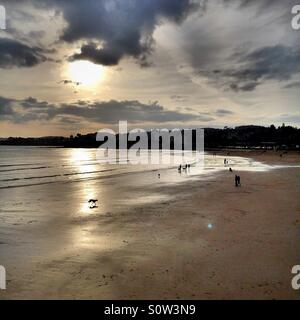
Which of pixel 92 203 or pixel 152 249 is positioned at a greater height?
pixel 152 249

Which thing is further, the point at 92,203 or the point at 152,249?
the point at 92,203

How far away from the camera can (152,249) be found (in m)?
15.0

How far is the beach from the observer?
10969 millimetres

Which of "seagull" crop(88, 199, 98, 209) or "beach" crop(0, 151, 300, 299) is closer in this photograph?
"beach" crop(0, 151, 300, 299)

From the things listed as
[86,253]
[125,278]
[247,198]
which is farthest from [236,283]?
[247,198]

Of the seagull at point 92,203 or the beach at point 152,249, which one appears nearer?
the beach at point 152,249

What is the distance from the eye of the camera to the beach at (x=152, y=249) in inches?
432

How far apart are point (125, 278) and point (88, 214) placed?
40.5ft

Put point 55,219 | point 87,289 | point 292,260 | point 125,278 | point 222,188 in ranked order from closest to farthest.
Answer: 1. point 87,289
2. point 125,278
3. point 292,260
4. point 55,219
5. point 222,188
